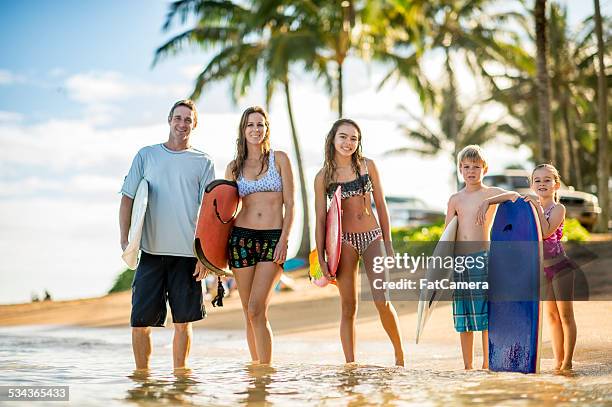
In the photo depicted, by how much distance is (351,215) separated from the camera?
→ 613 cm

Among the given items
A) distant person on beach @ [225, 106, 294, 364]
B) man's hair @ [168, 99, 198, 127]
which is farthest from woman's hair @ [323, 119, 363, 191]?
man's hair @ [168, 99, 198, 127]

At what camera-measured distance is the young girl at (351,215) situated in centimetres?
611

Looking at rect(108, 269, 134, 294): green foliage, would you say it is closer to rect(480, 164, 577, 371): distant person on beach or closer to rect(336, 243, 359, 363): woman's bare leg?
rect(336, 243, 359, 363): woman's bare leg

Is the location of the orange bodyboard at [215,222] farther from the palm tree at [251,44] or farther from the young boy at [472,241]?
the palm tree at [251,44]

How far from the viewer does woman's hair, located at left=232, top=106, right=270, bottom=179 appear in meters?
6.10

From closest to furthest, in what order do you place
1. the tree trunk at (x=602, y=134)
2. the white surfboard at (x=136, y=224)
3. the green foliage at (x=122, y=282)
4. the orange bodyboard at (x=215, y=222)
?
1. the orange bodyboard at (x=215, y=222)
2. the white surfboard at (x=136, y=224)
3. the tree trunk at (x=602, y=134)
4. the green foliage at (x=122, y=282)

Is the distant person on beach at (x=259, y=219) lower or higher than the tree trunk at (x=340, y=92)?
lower

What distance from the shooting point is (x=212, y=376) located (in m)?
5.99

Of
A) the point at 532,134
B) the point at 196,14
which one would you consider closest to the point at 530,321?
the point at 196,14

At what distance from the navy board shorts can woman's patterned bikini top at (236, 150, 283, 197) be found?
25.0 inches

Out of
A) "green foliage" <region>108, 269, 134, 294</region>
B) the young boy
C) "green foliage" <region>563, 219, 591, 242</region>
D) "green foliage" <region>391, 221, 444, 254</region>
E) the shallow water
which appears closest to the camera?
the shallow water

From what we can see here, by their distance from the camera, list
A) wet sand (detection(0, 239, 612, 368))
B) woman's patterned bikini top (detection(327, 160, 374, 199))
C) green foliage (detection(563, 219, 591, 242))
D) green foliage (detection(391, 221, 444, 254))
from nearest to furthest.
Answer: woman's patterned bikini top (detection(327, 160, 374, 199)) → wet sand (detection(0, 239, 612, 368)) → green foliage (detection(563, 219, 591, 242)) → green foliage (detection(391, 221, 444, 254))

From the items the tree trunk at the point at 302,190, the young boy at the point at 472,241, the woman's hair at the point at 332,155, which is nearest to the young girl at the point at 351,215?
the woman's hair at the point at 332,155

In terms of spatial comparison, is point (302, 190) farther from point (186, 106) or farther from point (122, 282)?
point (186, 106)
